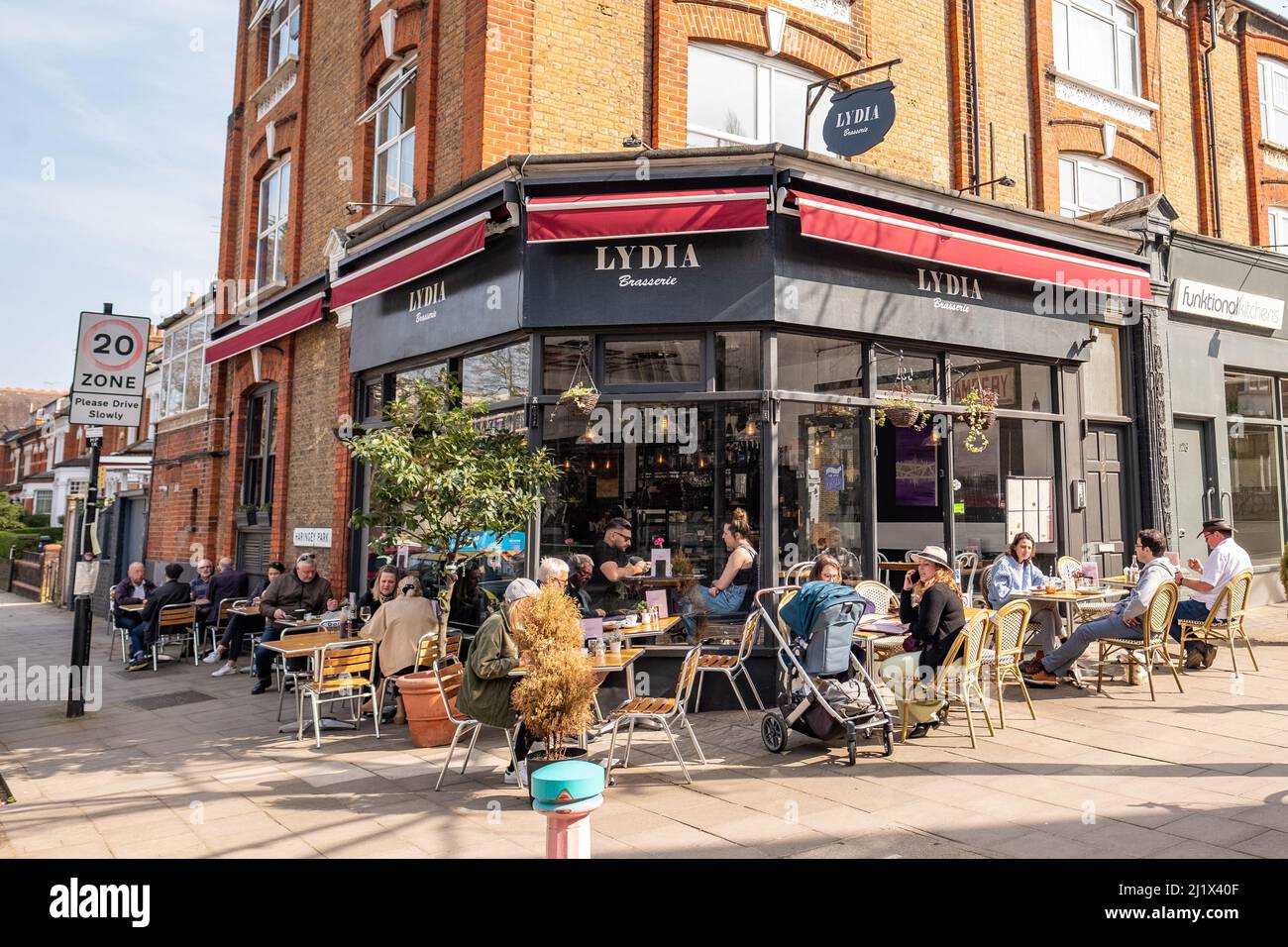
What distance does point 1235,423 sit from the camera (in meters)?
13.1

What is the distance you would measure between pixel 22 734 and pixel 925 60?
12.4 meters

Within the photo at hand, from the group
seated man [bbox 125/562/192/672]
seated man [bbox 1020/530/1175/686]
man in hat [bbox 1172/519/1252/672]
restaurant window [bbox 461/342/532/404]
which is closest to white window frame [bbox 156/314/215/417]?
seated man [bbox 125/562/192/672]

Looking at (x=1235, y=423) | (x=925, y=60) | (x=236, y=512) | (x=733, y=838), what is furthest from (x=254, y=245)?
(x=1235, y=423)

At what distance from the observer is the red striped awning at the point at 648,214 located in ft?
25.5

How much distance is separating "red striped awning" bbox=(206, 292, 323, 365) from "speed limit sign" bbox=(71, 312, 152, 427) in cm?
306

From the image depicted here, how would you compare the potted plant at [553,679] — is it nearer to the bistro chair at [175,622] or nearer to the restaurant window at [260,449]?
the bistro chair at [175,622]

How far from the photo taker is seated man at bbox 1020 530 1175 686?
311 inches

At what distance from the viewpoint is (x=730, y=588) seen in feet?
26.7

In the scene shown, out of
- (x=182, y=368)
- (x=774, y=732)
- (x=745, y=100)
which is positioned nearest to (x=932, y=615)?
(x=774, y=732)

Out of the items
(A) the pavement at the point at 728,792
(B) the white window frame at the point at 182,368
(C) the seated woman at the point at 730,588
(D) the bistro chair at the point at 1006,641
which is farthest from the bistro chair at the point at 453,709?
(B) the white window frame at the point at 182,368

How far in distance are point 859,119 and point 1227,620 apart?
6.40m

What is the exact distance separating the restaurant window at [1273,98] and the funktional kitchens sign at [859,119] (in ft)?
34.8
